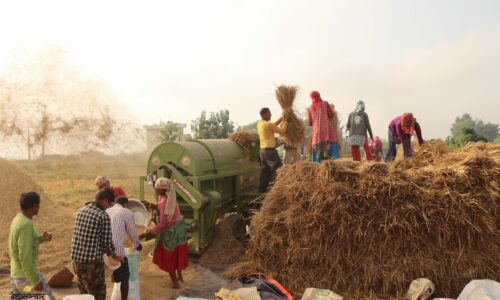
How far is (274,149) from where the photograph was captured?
28.2ft

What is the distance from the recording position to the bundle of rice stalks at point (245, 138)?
33.3 ft

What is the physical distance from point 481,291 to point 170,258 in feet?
14.1

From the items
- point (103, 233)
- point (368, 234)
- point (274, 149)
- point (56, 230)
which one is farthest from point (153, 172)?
point (56, 230)

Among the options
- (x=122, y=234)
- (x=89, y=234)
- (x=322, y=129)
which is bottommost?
(x=122, y=234)

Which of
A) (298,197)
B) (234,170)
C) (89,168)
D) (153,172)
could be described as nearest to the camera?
(298,197)

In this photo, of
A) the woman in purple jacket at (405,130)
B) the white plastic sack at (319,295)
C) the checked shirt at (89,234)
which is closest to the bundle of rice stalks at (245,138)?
the woman in purple jacket at (405,130)

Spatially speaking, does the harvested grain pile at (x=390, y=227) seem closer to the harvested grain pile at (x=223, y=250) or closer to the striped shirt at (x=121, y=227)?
the harvested grain pile at (x=223, y=250)

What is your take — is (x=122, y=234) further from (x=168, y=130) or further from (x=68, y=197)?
(x=168, y=130)

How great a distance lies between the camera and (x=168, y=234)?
6203mm

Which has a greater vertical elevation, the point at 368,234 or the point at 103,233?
the point at 103,233

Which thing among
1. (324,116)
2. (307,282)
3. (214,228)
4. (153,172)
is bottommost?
(307,282)

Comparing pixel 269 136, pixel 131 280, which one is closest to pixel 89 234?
pixel 131 280

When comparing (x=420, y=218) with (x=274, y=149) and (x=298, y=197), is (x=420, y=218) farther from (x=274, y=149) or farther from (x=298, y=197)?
(x=274, y=149)

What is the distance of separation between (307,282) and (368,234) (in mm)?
1168
